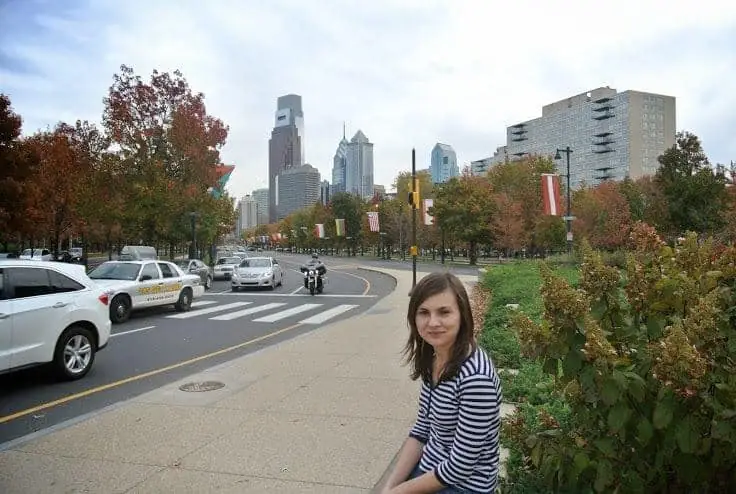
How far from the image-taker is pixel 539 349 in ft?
9.11

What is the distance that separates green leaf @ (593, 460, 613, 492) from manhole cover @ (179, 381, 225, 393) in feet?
18.1

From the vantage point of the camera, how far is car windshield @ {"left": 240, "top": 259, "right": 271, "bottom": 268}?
85.2 ft

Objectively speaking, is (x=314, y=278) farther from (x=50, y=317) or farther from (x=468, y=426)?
(x=468, y=426)

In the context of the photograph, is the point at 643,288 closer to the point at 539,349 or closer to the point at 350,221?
the point at 539,349

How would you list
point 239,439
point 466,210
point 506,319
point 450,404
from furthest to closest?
point 466,210 → point 506,319 → point 239,439 → point 450,404

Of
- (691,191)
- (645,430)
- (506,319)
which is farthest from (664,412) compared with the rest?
(691,191)

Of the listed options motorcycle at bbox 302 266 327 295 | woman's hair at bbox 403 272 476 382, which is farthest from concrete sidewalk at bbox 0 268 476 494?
motorcycle at bbox 302 266 327 295

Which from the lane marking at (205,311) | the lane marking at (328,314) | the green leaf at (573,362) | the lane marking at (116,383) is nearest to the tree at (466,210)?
the lane marking at (328,314)

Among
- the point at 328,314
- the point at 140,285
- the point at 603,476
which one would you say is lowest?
the point at 328,314

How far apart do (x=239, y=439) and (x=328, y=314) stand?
11.1m

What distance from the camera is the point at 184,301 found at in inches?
653

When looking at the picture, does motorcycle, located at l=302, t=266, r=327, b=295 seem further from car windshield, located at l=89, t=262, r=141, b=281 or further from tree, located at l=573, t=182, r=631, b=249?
tree, located at l=573, t=182, r=631, b=249

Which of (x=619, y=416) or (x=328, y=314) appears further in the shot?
(x=328, y=314)

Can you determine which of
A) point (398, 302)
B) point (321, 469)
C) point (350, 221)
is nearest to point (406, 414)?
point (321, 469)
